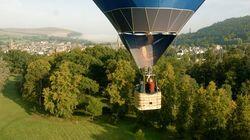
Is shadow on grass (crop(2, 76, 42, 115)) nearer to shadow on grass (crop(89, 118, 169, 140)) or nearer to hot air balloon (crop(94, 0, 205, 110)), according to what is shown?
shadow on grass (crop(89, 118, 169, 140))

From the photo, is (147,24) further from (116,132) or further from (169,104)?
(116,132)

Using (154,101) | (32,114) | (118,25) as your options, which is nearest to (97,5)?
(118,25)

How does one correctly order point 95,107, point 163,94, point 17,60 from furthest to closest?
1. point 17,60
2. point 95,107
3. point 163,94

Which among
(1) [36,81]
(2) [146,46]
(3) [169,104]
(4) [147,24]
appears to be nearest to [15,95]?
(1) [36,81]

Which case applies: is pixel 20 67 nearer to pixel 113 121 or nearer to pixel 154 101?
pixel 113 121

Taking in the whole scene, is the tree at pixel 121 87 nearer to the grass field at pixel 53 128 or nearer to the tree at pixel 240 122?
the grass field at pixel 53 128
